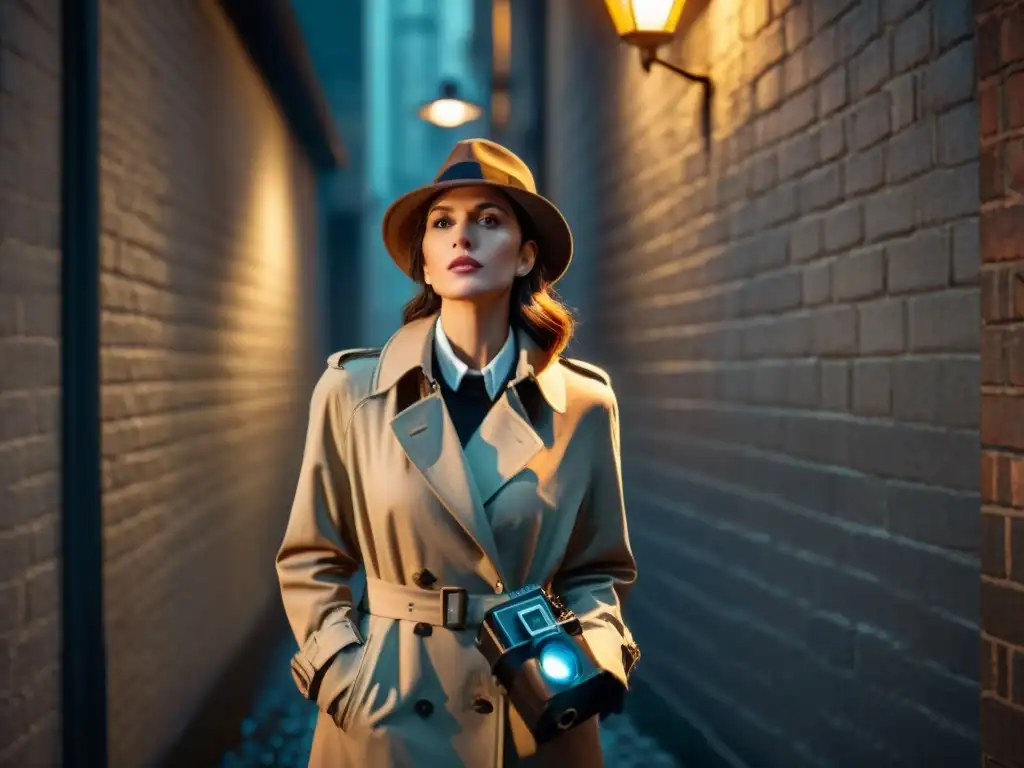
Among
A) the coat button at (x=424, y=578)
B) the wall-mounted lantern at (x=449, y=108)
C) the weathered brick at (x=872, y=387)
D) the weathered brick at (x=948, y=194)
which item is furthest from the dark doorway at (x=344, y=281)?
the coat button at (x=424, y=578)

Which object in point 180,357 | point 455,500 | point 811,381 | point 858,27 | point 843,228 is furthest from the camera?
point 180,357

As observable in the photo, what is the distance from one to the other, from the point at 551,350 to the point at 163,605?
2.48 m

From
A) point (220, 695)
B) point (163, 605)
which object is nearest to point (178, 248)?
point (163, 605)

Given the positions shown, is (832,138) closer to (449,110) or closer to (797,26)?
(797,26)

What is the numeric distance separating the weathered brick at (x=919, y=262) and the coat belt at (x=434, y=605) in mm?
1373

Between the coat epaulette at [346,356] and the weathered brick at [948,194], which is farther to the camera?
the weathered brick at [948,194]

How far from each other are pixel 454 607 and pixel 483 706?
8.4 inches

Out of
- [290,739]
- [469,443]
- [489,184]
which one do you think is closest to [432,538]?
[469,443]

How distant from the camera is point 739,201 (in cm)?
411

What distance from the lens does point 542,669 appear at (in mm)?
1979

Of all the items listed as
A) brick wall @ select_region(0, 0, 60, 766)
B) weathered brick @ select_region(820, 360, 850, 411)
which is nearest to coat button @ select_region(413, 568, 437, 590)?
brick wall @ select_region(0, 0, 60, 766)

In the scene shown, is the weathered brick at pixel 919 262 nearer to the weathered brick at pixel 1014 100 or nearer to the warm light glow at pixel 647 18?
the weathered brick at pixel 1014 100

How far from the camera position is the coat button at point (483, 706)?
2266 mm

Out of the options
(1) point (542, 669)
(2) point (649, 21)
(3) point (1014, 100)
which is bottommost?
(1) point (542, 669)
